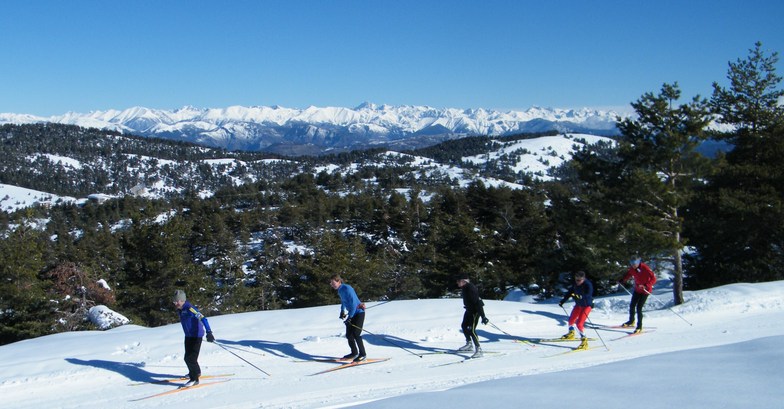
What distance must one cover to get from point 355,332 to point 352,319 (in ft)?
0.91

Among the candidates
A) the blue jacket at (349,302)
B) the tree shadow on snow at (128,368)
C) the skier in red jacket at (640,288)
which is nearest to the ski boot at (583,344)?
the skier in red jacket at (640,288)

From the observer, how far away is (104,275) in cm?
4150

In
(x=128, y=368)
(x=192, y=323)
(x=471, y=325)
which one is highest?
(x=192, y=323)

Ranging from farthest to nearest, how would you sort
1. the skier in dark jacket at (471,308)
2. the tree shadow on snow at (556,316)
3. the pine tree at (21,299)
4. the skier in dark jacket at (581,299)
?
the pine tree at (21,299) < the tree shadow on snow at (556,316) < the skier in dark jacket at (581,299) < the skier in dark jacket at (471,308)

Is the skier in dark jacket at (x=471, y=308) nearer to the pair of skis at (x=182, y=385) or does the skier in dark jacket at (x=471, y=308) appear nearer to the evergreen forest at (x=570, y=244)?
the pair of skis at (x=182, y=385)

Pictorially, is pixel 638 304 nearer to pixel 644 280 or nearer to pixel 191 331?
pixel 644 280

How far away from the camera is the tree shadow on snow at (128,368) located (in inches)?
419

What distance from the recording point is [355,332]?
10984mm

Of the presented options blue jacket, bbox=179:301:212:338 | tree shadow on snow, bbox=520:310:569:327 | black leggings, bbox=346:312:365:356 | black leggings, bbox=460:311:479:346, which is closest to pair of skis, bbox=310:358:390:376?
black leggings, bbox=346:312:365:356

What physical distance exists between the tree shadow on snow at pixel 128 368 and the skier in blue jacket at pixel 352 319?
3586 mm

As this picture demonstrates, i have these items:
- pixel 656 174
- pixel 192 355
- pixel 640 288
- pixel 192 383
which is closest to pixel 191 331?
pixel 192 355

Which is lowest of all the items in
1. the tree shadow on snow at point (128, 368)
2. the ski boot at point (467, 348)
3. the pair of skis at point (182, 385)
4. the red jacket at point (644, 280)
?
the ski boot at point (467, 348)

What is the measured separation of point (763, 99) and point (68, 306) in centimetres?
3505

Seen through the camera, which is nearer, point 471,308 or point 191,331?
point 191,331
